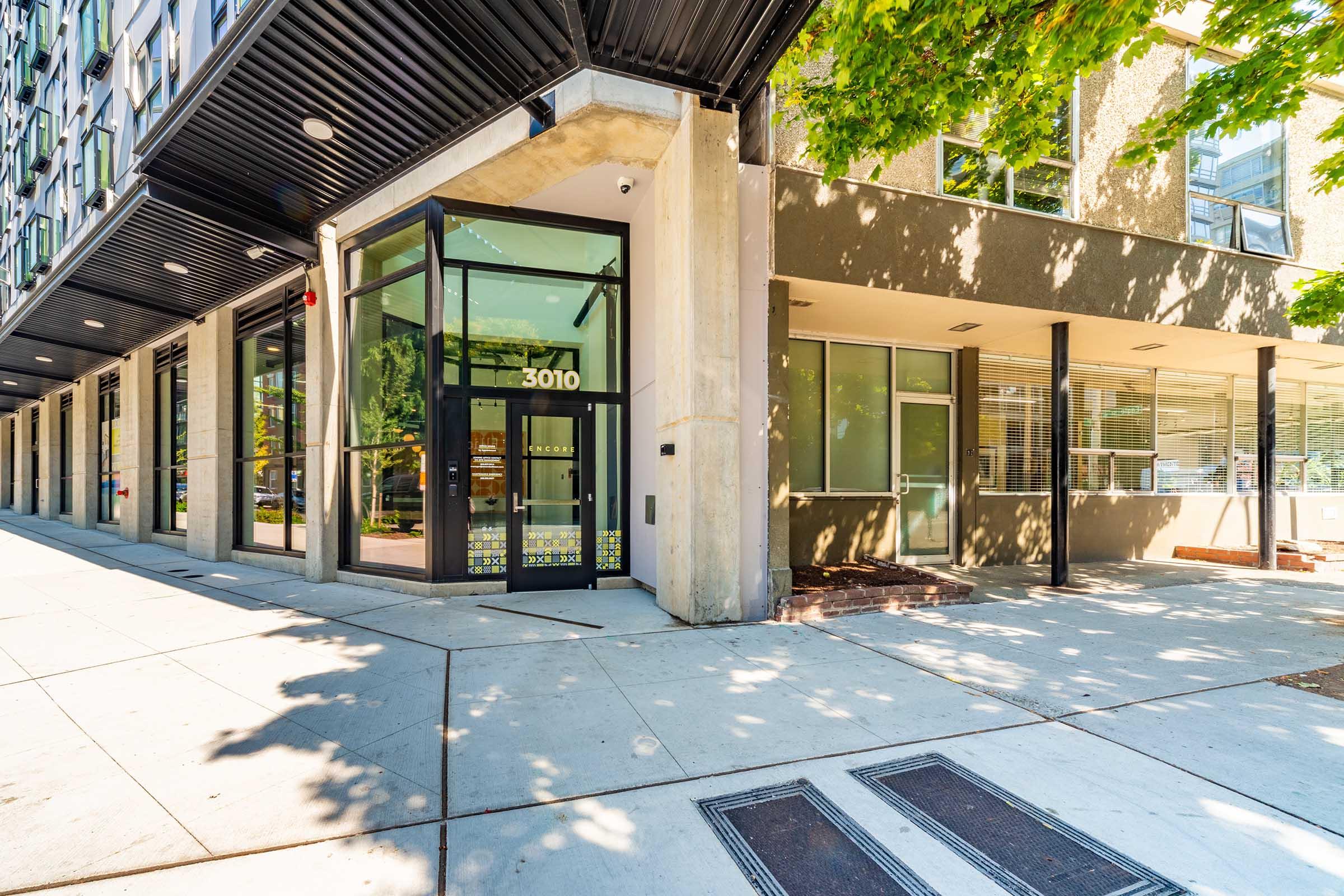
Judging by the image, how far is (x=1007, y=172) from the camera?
762cm

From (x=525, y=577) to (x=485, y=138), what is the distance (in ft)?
16.3

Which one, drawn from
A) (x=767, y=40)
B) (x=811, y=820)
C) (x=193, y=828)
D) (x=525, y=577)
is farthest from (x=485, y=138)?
(x=811, y=820)

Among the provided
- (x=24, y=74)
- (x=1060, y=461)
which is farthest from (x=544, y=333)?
(x=24, y=74)

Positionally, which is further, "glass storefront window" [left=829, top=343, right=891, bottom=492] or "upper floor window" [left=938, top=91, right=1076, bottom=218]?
"glass storefront window" [left=829, top=343, right=891, bottom=492]

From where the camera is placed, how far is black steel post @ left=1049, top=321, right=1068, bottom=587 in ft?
25.7

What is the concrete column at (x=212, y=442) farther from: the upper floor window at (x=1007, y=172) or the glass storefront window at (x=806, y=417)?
the upper floor window at (x=1007, y=172)

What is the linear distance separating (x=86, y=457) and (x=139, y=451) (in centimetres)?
574

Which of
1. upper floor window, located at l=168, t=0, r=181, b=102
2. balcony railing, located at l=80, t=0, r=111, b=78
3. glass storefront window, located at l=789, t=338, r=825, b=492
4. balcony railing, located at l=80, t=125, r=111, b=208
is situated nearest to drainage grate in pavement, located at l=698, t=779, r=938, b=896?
glass storefront window, located at l=789, t=338, r=825, b=492

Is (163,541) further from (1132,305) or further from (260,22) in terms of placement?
(1132,305)

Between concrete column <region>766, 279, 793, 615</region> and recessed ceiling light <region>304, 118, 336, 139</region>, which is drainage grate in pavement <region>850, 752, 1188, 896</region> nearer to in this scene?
concrete column <region>766, 279, 793, 615</region>

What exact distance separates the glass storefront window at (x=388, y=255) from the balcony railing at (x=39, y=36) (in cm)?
1498

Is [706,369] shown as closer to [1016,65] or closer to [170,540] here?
[1016,65]

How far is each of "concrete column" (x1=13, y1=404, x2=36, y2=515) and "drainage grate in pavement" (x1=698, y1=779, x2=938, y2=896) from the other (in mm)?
30098

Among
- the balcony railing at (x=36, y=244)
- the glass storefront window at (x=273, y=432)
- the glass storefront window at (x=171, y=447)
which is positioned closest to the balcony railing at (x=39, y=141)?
the balcony railing at (x=36, y=244)
